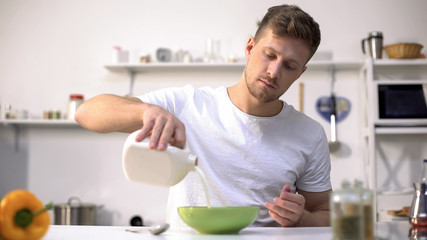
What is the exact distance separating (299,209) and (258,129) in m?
0.42

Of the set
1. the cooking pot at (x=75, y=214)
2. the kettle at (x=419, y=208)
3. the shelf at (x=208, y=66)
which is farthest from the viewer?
the shelf at (x=208, y=66)

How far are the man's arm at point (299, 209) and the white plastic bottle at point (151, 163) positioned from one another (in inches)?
12.9

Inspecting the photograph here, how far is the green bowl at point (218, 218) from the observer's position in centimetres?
115

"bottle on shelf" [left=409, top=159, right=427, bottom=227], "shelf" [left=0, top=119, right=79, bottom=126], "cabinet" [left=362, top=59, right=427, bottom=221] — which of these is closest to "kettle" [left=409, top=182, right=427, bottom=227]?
"bottle on shelf" [left=409, top=159, right=427, bottom=227]

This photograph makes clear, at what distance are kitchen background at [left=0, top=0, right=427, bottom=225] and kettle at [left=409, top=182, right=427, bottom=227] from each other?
86.0 inches

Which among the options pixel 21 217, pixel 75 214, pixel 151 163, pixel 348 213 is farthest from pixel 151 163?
pixel 75 214

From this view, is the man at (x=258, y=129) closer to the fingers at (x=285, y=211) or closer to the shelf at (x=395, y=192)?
the fingers at (x=285, y=211)

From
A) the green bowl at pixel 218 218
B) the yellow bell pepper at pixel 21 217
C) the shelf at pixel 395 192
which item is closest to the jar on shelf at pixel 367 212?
the green bowl at pixel 218 218

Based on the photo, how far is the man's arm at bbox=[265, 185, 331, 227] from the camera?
1402 mm

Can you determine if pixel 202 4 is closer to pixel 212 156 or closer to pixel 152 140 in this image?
pixel 212 156

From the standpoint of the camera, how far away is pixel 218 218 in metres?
1.15

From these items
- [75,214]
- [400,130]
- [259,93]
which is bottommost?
[75,214]

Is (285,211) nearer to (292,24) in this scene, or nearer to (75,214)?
(292,24)

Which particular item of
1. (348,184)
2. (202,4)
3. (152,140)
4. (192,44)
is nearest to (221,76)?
(192,44)
